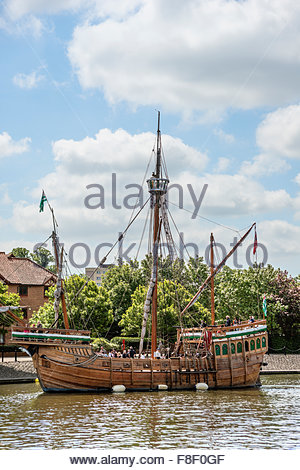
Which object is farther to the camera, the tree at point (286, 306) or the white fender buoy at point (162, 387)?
the tree at point (286, 306)

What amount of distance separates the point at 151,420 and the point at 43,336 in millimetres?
15000

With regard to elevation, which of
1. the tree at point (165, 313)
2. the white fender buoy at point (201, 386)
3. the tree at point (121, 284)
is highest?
the tree at point (121, 284)

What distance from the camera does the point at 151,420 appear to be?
29078mm

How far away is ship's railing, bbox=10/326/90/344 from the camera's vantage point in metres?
41.4

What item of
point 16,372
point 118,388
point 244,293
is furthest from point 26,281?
point 118,388

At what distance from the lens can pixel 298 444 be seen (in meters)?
23.2

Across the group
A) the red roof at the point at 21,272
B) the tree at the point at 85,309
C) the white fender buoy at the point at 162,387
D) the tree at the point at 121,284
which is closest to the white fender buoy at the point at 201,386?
the white fender buoy at the point at 162,387

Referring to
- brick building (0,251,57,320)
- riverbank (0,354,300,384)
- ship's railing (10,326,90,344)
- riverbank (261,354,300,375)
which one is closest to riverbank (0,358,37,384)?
riverbank (0,354,300,384)

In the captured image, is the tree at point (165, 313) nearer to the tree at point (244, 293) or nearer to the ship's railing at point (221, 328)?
the tree at point (244, 293)

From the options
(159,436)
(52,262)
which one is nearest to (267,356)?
(159,436)

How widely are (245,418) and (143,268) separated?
207 ft

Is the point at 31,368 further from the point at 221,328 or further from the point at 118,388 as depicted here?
A: the point at 221,328

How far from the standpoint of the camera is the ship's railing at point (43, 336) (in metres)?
41.4

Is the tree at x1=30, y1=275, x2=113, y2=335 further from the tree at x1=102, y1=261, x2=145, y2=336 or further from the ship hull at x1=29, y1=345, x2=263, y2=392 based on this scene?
the ship hull at x1=29, y1=345, x2=263, y2=392
